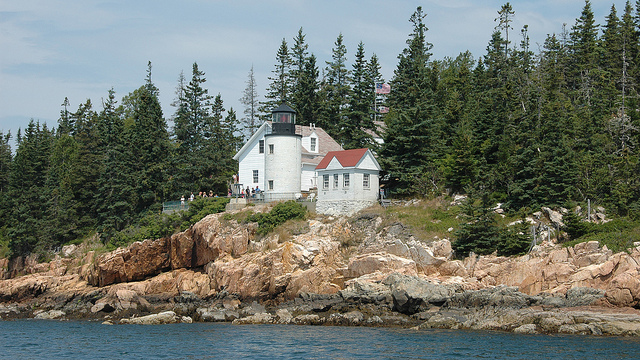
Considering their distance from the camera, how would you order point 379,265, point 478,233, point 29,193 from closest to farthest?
1. point 478,233
2. point 379,265
3. point 29,193

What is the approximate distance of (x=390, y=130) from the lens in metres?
41.0

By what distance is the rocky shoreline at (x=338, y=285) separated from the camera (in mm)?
26266

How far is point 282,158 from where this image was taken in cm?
4353

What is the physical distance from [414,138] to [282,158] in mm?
9583

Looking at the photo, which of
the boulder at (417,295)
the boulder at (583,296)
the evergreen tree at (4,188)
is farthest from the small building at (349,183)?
the evergreen tree at (4,188)

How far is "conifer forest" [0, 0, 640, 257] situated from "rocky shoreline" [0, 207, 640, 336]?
222 inches

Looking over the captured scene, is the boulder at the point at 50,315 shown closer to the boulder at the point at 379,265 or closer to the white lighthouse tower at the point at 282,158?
the white lighthouse tower at the point at 282,158

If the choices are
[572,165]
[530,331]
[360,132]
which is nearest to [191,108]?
[360,132]

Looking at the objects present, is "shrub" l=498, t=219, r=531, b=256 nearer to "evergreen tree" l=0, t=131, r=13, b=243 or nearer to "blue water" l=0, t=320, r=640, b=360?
"blue water" l=0, t=320, r=640, b=360

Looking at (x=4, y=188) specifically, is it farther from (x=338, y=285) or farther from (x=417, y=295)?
(x=417, y=295)

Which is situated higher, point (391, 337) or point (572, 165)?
point (572, 165)

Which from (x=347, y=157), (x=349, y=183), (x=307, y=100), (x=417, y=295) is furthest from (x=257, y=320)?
(x=307, y=100)

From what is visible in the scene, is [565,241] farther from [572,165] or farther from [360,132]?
[360,132]

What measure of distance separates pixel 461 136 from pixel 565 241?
1076 centimetres
